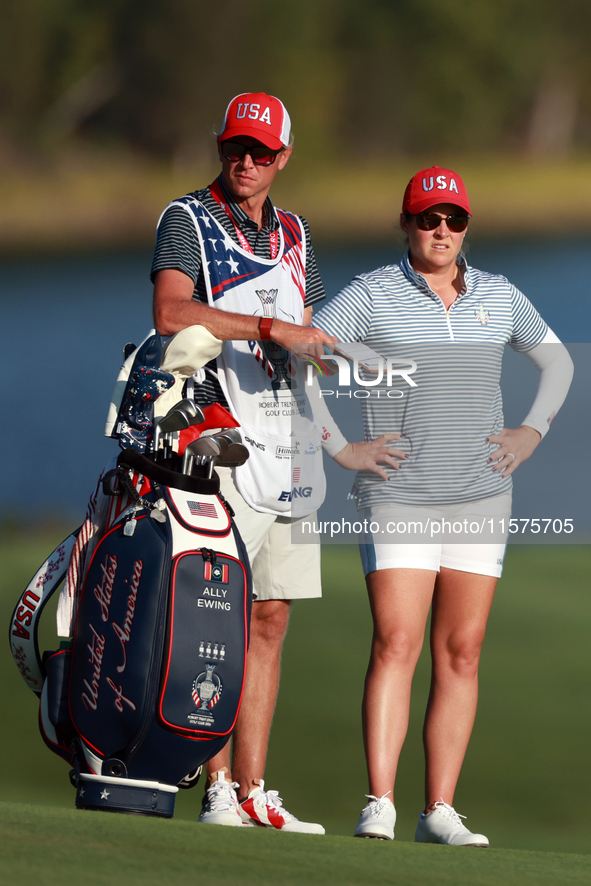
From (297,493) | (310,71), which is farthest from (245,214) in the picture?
(310,71)

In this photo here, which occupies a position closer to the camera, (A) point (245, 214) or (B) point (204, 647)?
(B) point (204, 647)

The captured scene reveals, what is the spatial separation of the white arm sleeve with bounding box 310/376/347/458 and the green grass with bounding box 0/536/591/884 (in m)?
Answer: 0.22

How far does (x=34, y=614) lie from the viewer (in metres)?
1.75

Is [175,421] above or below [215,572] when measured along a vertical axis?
above

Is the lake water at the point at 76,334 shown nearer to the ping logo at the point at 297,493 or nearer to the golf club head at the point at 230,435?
the ping logo at the point at 297,493

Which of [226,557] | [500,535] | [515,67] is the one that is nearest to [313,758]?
[500,535]

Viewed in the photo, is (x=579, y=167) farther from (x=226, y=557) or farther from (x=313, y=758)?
(x=226, y=557)

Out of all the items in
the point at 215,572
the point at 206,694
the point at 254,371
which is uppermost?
the point at 254,371

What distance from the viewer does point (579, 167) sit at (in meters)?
6.38

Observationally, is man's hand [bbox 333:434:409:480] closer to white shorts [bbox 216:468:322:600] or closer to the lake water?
white shorts [bbox 216:468:322:600]

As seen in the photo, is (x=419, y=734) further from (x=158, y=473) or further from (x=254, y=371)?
(x=158, y=473)

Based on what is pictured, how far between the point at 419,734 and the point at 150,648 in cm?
168

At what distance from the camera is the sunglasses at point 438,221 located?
194 cm

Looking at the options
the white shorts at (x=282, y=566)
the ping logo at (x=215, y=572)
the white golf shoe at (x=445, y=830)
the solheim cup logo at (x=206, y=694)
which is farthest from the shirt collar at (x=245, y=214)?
the white golf shoe at (x=445, y=830)
